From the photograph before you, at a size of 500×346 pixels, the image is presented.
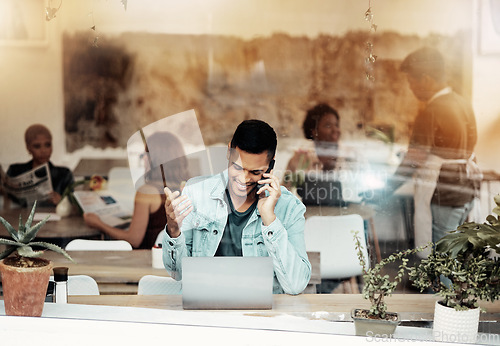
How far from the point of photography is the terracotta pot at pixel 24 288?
2.68 m

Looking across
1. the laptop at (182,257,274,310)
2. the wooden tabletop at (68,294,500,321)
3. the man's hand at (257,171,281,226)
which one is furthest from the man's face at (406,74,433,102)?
the laptop at (182,257,274,310)

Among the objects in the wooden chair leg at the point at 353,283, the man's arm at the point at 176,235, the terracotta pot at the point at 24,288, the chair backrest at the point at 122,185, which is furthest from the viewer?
the chair backrest at the point at 122,185

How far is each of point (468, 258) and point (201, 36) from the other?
7.92 feet

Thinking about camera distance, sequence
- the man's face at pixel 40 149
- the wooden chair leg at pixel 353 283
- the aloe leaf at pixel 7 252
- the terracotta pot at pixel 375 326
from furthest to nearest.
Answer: the man's face at pixel 40 149, the wooden chair leg at pixel 353 283, the aloe leaf at pixel 7 252, the terracotta pot at pixel 375 326

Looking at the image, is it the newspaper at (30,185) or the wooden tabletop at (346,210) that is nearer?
the wooden tabletop at (346,210)

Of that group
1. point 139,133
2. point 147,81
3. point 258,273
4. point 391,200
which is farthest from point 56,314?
point 391,200

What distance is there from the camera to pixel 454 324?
261cm

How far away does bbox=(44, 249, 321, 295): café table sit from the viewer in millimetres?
3545

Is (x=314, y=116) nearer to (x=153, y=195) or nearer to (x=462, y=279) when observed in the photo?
(x=153, y=195)

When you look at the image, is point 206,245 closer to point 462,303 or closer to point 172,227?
point 172,227

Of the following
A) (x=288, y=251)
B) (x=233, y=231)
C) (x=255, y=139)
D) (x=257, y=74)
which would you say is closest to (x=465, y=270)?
(x=288, y=251)

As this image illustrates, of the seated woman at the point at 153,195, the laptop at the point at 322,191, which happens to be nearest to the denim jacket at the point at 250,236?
the seated woman at the point at 153,195

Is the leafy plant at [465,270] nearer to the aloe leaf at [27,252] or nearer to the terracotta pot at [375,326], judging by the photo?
the terracotta pot at [375,326]

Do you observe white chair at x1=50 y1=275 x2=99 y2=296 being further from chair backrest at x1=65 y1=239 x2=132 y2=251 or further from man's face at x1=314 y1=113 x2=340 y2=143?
man's face at x1=314 y1=113 x2=340 y2=143
